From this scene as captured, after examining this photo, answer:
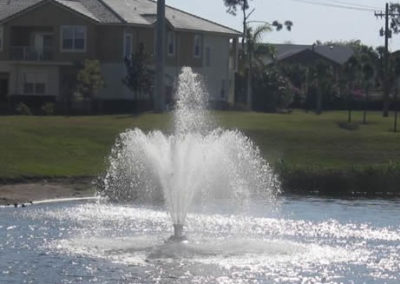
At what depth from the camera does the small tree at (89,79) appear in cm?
7475

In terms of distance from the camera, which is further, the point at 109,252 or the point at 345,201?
the point at 345,201

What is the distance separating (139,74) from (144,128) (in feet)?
60.4

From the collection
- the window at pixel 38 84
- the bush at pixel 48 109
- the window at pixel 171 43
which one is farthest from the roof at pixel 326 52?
the bush at pixel 48 109

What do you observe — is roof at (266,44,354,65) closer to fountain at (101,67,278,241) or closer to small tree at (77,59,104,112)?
small tree at (77,59,104,112)

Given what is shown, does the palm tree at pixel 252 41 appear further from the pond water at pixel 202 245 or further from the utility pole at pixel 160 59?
the pond water at pixel 202 245

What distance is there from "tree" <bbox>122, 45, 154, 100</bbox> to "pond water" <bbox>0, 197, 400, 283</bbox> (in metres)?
37.1

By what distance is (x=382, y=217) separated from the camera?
37781mm

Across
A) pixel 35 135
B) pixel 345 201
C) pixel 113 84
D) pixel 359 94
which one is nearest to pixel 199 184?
pixel 345 201

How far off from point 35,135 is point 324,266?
2835 centimetres

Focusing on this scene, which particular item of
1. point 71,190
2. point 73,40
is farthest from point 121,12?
point 71,190

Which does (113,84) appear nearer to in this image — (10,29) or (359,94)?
(10,29)

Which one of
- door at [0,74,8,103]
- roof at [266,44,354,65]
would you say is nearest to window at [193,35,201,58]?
door at [0,74,8,103]

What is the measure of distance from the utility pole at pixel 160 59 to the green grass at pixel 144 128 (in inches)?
149

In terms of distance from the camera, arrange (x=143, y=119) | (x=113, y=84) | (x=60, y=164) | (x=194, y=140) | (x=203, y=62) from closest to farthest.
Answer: (x=194, y=140) → (x=60, y=164) → (x=143, y=119) → (x=113, y=84) → (x=203, y=62)
